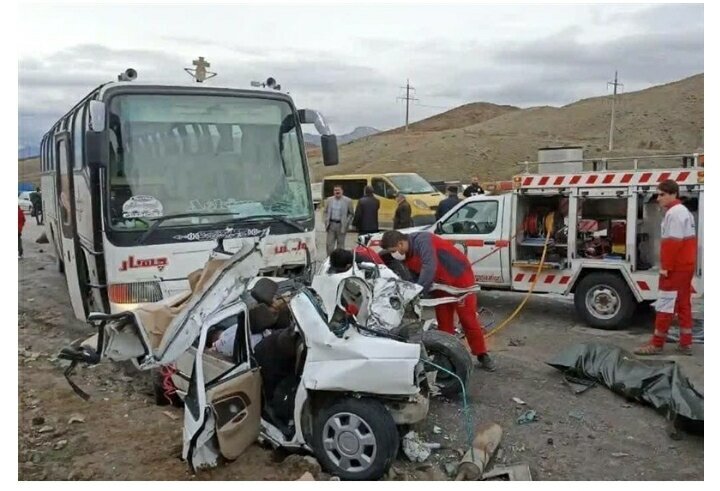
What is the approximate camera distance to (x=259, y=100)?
7.18m

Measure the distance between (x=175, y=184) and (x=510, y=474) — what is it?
4.17 m

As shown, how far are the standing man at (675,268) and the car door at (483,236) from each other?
7.53 ft

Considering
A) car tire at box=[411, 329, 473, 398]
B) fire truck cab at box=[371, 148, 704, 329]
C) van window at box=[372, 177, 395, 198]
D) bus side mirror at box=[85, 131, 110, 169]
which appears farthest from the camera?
van window at box=[372, 177, 395, 198]

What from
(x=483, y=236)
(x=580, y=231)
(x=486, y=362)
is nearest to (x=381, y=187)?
(x=483, y=236)

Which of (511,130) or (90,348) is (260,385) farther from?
(511,130)

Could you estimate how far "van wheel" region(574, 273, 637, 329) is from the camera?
841cm

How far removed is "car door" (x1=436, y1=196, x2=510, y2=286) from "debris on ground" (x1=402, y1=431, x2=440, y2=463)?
200 inches

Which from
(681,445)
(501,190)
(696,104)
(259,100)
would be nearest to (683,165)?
(501,190)

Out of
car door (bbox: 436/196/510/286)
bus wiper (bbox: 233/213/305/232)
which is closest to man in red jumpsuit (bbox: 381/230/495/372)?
bus wiper (bbox: 233/213/305/232)

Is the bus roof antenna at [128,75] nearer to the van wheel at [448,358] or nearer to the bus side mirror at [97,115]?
the bus side mirror at [97,115]

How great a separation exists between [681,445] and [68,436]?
4.67 meters

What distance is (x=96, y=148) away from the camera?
605 centimetres

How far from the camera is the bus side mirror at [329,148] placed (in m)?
7.63

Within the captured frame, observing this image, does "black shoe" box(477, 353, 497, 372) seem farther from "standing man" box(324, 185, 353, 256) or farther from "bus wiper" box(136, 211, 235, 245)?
"standing man" box(324, 185, 353, 256)
